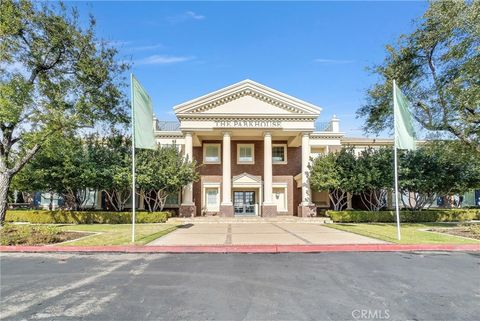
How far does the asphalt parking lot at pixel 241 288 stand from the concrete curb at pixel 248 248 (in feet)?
3.38

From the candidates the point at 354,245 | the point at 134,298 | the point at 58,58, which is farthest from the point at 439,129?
the point at 58,58

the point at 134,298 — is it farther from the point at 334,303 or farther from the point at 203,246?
the point at 203,246

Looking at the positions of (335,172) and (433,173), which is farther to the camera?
(335,172)

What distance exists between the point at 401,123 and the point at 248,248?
723 centimetres

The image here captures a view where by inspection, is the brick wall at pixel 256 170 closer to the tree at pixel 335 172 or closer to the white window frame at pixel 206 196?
the white window frame at pixel 206 196

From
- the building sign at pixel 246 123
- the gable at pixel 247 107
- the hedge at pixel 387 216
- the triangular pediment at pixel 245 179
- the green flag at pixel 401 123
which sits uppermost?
the gable at pixel 247 107

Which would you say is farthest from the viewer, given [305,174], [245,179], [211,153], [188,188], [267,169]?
[211,153]

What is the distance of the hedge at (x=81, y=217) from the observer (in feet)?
71.3

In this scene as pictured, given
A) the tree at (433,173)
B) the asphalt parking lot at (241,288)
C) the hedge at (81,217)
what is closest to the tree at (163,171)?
the hedge at (81,217)

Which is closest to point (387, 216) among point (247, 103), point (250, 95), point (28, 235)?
point (247, 103)

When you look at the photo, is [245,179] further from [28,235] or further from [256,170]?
[28,235]

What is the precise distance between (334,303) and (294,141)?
24.6 m

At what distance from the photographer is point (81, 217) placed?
21656mm

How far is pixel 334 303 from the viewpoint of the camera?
4895mm
